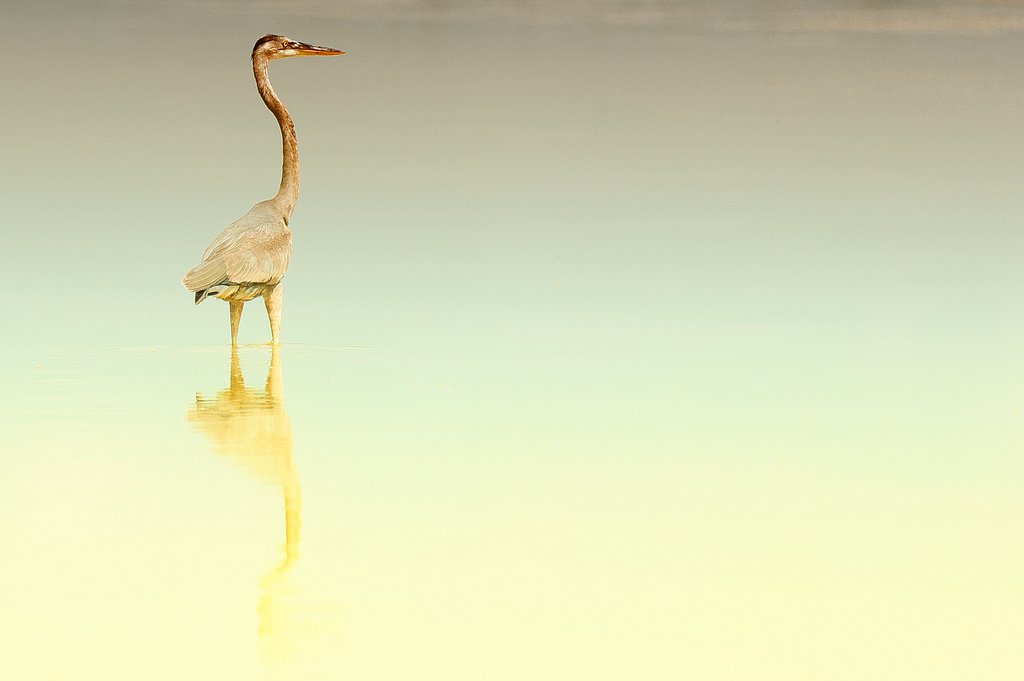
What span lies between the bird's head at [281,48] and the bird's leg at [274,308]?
9.10 feet

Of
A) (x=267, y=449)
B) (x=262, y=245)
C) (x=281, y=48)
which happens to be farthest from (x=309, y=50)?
(x=267, y=449)

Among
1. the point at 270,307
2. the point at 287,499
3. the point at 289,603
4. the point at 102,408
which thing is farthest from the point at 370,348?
the point at 289,603

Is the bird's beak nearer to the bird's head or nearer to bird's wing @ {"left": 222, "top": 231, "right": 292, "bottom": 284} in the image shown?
the bird's head

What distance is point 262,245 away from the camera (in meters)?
12.3

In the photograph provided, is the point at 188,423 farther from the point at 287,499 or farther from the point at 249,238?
the point at 249,238

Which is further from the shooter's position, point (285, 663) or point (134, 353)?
point (134, 353)

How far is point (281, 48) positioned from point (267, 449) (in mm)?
7251

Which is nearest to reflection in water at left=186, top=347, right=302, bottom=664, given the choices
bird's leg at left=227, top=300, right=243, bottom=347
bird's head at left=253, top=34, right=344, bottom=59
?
bird's leg at left=227, top=300, right=243, bottom=347

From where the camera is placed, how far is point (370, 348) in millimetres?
13203

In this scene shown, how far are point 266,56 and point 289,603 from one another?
10088mm

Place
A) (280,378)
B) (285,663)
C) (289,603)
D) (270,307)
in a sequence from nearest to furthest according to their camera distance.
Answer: (285,663)
(289,603)
(280,378)
(270,307)

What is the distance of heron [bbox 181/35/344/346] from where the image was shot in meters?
12.0

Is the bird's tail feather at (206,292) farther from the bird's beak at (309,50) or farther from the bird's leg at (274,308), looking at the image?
the bird's beak at (309,50)

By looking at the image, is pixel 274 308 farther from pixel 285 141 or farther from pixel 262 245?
pixel 285 141
